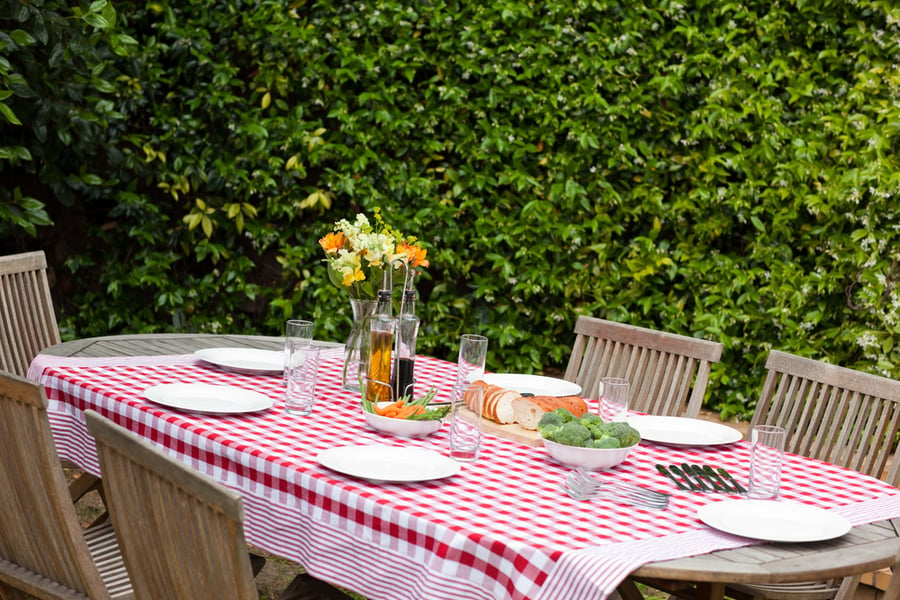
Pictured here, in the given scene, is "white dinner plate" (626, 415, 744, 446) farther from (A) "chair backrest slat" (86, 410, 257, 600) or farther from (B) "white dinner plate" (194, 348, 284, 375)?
(A) "chair backrest slat" (86, 410, 257, 600)

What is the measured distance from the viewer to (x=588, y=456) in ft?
6.62

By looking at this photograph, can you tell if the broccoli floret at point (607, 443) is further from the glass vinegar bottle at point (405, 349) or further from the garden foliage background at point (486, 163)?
the garden foliage background at point (486, 163)

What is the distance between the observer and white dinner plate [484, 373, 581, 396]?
8.87 ft

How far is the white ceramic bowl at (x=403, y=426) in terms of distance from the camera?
2.17 metres

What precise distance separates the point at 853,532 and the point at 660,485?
36 centimetres

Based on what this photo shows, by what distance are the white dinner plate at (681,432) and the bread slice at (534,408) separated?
0.13m

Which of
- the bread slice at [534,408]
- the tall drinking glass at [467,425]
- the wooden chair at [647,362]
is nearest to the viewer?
the tall drinking glass at [467,425]

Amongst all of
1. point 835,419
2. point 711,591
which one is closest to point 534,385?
point 835,419

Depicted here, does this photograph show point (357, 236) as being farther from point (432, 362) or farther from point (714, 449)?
point (714, 449)

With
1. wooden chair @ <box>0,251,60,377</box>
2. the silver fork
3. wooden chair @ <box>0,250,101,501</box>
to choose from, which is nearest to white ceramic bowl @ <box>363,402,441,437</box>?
the silver fork

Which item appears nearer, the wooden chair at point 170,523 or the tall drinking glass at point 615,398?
the wooden chair at point 170,523

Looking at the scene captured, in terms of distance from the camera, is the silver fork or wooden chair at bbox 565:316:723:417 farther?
wooden chair at bbox 565:316:723:417

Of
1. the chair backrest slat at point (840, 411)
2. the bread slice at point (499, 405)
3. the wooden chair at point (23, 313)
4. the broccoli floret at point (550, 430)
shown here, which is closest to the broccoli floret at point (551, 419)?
the broccoli floret at point (550, 430)

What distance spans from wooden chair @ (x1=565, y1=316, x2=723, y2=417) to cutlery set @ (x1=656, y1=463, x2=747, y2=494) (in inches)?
28.4
